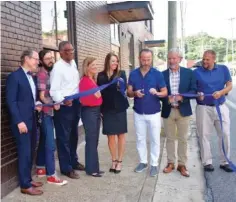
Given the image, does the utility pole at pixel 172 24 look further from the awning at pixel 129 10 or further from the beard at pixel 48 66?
the beard at pixel 48 66

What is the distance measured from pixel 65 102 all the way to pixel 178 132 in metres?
1.79

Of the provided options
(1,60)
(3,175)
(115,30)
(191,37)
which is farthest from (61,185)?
(191,37)

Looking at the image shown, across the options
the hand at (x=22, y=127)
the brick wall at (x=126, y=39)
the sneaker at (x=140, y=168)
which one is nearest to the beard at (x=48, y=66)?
the hand at (x=22, y=127)

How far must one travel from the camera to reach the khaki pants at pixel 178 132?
4.90 meters

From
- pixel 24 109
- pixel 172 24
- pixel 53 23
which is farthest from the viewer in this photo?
pixel 172 24

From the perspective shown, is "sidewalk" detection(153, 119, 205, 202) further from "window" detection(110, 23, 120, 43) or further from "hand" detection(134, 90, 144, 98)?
"window" detection(110, 23, 120, 43)

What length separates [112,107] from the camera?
480 cm

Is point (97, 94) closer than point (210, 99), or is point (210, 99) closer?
point (97, 94)

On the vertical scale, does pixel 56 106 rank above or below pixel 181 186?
above

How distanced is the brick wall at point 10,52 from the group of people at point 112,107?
0.24m

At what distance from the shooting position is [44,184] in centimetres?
454

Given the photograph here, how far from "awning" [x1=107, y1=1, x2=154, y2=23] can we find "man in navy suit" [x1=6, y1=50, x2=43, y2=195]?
6.79m

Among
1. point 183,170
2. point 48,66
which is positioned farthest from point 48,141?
point 183,170

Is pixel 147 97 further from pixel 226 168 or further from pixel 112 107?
pixel 226 168
